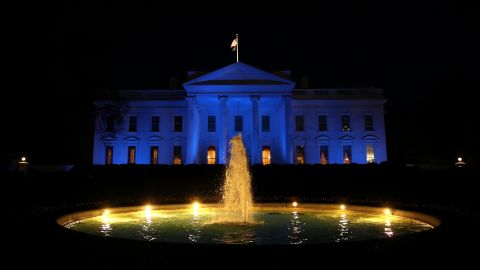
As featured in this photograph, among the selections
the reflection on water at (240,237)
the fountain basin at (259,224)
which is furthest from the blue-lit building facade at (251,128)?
the reflection on water at (240,237)

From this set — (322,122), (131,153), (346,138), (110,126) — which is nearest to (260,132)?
(322,122)

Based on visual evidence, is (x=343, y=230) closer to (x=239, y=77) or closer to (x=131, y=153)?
(x=239, y=77)

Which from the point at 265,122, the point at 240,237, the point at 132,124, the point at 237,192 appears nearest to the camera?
the point at 240,237

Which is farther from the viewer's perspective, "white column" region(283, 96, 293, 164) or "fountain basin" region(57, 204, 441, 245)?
"white column" region(283, 96, 293, 164)

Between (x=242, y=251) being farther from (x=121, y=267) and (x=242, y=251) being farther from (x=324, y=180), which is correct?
(x=324, y=180)

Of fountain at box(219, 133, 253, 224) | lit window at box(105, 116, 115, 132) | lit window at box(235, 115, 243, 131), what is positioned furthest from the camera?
lit window at box(105, 116, 115, 132)

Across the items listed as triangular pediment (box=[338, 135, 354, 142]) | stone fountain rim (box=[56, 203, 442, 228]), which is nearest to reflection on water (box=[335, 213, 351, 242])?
stone fountain rim (box=[56, 203, 442, 228])

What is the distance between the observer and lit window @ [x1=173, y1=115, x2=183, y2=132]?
47688 mm

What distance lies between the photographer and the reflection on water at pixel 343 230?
383 inches

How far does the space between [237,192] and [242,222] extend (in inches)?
92.3

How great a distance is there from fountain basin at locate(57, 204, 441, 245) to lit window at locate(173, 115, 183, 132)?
3163 centimetres

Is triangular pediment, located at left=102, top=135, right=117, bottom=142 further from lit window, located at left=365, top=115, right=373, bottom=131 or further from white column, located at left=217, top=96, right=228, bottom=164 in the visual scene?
lit window, located at left=365, top=115, right=373, bottom=131

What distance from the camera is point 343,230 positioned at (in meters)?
10.9

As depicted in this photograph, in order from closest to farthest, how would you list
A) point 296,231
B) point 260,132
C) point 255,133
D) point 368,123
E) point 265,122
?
point 296,231 < point 255,133 < point 260,132 < point 265,122 < point 368,123
